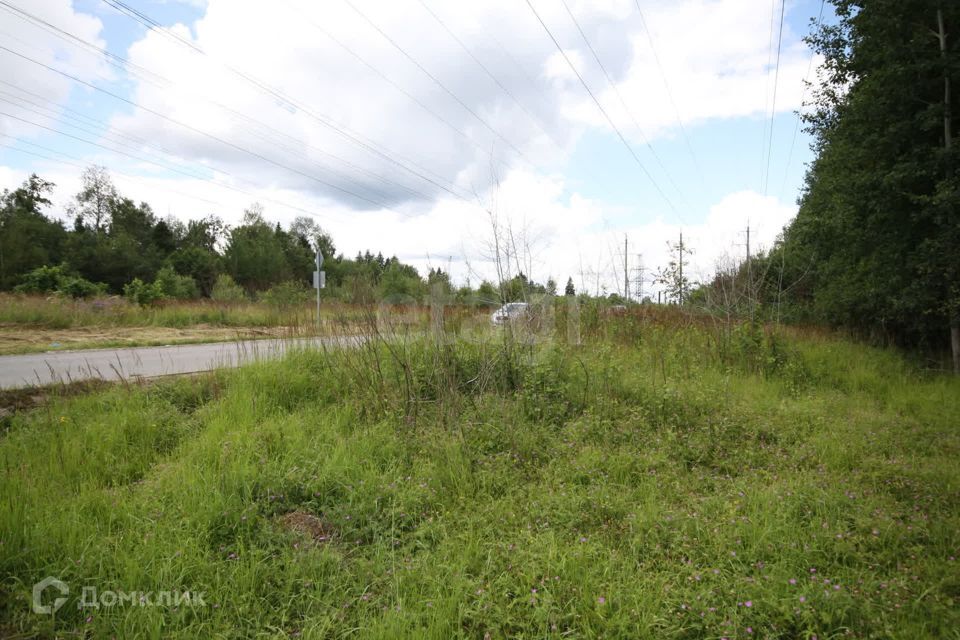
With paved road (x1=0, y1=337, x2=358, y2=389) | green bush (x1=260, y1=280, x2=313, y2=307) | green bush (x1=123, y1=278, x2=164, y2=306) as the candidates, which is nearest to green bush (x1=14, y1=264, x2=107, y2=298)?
green bush (x1=123, y1=278, x2=164, y2=306)

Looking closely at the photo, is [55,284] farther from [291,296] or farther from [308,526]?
[308,526]

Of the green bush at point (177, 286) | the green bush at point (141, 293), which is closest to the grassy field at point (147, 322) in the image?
the green bush at point (141, 293)

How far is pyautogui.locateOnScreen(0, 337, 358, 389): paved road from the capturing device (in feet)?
18.0

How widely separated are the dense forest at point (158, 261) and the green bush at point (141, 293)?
0.03 m

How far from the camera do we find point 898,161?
27.6ft

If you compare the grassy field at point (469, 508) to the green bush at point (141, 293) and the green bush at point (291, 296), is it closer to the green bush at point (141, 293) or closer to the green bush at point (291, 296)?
the green bush at point (291, 296)

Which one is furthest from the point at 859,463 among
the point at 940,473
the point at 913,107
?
the point at 913,107

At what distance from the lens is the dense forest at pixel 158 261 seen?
21.8 ft

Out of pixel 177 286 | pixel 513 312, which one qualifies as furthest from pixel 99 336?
pixel 177 286

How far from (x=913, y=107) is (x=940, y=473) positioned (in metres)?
8.68

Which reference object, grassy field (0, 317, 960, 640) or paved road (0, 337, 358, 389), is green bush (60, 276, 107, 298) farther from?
grassy field (0, 317, 960, 640)

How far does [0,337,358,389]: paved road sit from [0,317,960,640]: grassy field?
70cm

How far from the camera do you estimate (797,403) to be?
18.8ft

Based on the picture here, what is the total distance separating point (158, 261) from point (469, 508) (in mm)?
43134
